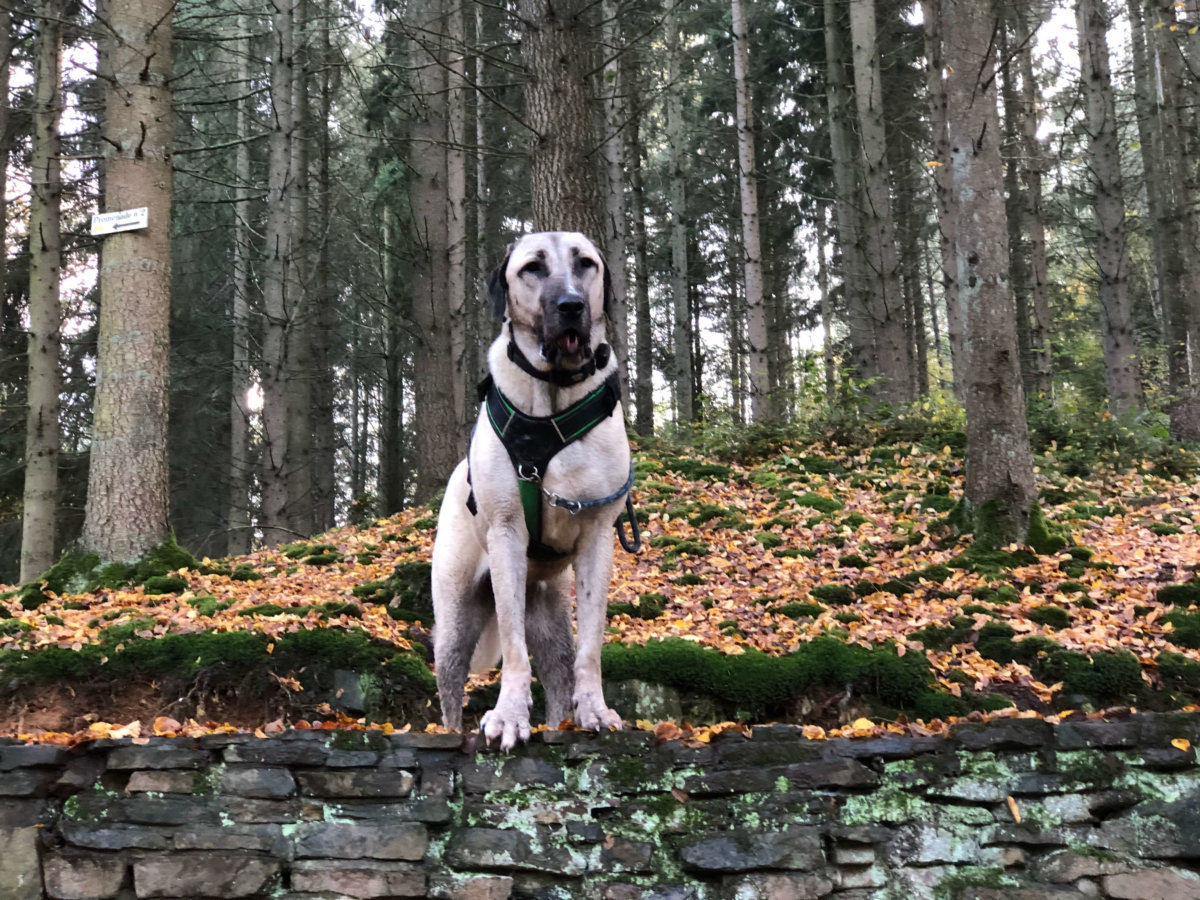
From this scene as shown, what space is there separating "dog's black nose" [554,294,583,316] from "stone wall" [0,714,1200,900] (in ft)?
5.09

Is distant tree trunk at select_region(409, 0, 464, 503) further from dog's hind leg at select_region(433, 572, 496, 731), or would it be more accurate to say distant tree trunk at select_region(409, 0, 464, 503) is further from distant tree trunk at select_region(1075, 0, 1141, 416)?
distant tree trunk at select_region(1075, 0, 1141, 416)

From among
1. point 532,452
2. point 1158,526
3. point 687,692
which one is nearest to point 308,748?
point 532,452

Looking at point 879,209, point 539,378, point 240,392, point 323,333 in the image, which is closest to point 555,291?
point 539,378

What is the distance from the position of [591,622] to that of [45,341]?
9.20 meters

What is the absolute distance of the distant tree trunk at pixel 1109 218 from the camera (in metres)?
12.5

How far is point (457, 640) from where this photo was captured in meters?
3.61

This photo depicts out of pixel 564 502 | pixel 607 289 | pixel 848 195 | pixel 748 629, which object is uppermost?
pixel 848 195

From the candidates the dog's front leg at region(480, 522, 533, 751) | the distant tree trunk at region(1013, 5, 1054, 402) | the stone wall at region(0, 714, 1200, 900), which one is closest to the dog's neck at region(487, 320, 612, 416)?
the dog's front leg at region(480, 522, 533, 751)

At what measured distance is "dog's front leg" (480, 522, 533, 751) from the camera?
10.3 ft

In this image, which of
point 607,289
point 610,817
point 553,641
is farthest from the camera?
point 553,641

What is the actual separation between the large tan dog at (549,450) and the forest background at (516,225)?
4.88 metres

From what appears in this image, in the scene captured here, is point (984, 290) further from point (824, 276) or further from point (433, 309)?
point (824, 276)

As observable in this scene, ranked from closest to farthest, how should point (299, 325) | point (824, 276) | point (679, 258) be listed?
point (299, 325)
point (679, 258)
point (824, 276)

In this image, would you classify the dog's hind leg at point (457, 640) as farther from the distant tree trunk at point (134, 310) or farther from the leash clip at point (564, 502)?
the distant tree trunk at point (134, 310)
